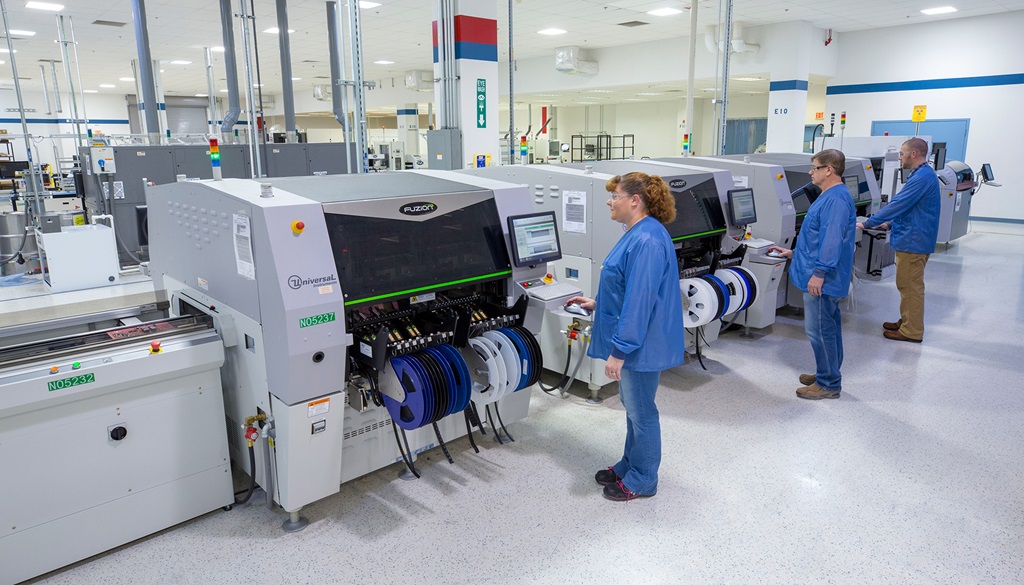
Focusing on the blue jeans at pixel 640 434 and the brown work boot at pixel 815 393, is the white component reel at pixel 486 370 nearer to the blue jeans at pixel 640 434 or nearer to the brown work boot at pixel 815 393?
the blue jeans at pixel 640 434

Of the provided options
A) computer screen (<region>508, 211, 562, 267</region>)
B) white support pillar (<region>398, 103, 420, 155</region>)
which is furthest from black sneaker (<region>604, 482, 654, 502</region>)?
white support pillar (<region>398, 103, 420, 155</region>)

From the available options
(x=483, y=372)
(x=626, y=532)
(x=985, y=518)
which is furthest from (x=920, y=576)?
(x=483, y=372)

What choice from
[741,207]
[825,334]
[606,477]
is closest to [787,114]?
[741,207]

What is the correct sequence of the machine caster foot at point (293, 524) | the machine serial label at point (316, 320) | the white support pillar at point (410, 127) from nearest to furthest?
the machine serial label at point (316, 320), the machine caster foot at point (293, 524), the white support pillar at point (410, 127)

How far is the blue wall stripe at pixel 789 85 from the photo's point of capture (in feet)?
34.3

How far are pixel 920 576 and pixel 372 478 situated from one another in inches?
87.4

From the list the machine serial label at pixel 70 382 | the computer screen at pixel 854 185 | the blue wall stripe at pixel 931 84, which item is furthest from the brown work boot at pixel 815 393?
the blue wall stripe at pixel 931 84

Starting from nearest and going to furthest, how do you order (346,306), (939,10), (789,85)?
(346,306), (939,10), (789,85)

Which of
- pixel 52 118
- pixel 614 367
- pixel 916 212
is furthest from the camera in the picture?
pixel 52 118

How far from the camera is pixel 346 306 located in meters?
2.29

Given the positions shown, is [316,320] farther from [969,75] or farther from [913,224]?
[969,75]

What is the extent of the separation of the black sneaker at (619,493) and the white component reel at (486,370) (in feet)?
2.09

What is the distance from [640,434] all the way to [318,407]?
1.30 metres

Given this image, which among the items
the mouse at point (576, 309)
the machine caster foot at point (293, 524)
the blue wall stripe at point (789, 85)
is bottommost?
the machine caster foot at point (293, 524)
